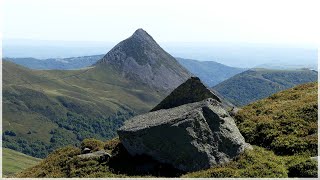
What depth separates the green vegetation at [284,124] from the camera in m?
26.4

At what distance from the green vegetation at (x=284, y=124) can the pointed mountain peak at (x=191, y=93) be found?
367cm

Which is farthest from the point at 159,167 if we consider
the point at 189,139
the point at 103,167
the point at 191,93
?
the point at 191,93

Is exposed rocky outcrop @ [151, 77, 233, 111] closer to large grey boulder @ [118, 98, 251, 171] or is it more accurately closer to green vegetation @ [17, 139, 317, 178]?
large grey boulder @ [118, 98, 251, 171]

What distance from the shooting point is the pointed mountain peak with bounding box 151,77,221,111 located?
105 ft

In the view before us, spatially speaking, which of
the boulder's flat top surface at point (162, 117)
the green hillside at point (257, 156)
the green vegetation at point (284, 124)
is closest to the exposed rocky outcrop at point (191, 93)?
the boulder's flat top surface at point (162, 117)

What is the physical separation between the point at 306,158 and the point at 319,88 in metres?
17.4

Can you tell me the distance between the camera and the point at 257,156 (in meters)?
24.9

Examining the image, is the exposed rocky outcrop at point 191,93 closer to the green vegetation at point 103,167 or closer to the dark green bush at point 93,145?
the green vegetation at point 103,167

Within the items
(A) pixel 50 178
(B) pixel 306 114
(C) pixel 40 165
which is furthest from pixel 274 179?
(C) pixel 40 165

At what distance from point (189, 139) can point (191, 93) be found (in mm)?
7764

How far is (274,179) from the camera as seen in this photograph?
21.3 m

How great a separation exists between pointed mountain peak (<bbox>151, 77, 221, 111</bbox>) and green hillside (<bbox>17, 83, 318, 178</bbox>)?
3732mm

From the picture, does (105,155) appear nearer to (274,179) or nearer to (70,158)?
(70,158)

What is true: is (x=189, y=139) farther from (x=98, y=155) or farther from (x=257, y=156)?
(x=98, y=155)
